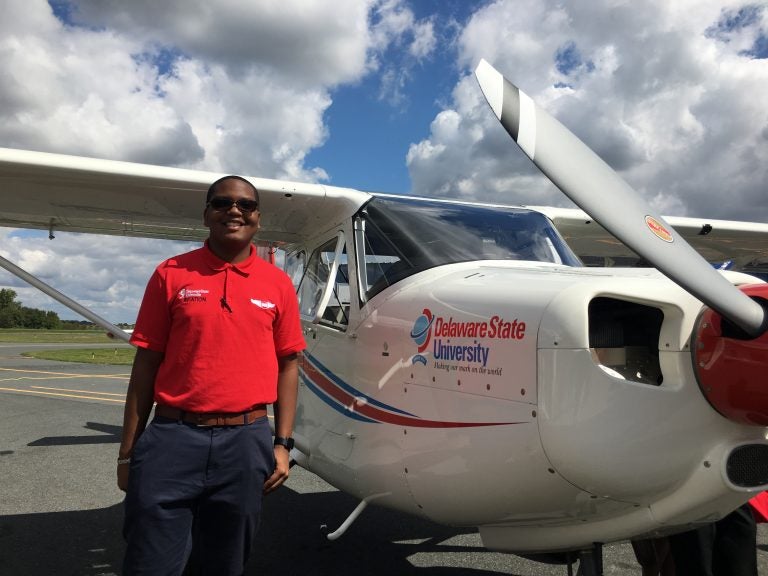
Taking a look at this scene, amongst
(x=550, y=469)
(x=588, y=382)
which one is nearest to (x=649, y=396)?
→ (x=588, y=382)

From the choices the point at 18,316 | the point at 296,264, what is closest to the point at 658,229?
the point at 296,264

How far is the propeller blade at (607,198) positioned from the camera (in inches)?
65.2

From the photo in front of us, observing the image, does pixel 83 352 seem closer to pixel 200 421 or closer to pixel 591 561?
pixel 200 421

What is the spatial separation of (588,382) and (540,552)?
37.1 inches

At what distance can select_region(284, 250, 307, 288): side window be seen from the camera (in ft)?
15.7

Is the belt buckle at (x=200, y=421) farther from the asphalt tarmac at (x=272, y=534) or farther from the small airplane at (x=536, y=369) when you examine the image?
the asphalt tarmac at (x=272, y=534)

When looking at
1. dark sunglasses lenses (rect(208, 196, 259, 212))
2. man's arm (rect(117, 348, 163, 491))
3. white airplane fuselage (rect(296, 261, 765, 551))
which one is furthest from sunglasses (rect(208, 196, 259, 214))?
white airplane fuselage (rect(296, 261, 765, 551))

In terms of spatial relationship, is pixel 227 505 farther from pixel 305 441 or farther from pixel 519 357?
pixel 305 441

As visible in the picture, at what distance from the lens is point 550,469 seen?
2025 millimetres

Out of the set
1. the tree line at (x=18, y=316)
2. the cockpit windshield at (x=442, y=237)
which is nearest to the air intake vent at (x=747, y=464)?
the cockpit windshield at (x=442, y=237)

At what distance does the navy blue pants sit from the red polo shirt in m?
0.11

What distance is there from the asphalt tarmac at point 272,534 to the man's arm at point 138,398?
6.61 ft

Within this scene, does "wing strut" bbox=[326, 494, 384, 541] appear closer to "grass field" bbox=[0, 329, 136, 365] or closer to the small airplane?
the small airplane

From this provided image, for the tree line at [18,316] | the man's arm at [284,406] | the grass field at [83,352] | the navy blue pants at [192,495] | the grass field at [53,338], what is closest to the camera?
the navy blue pants at [192,495]
